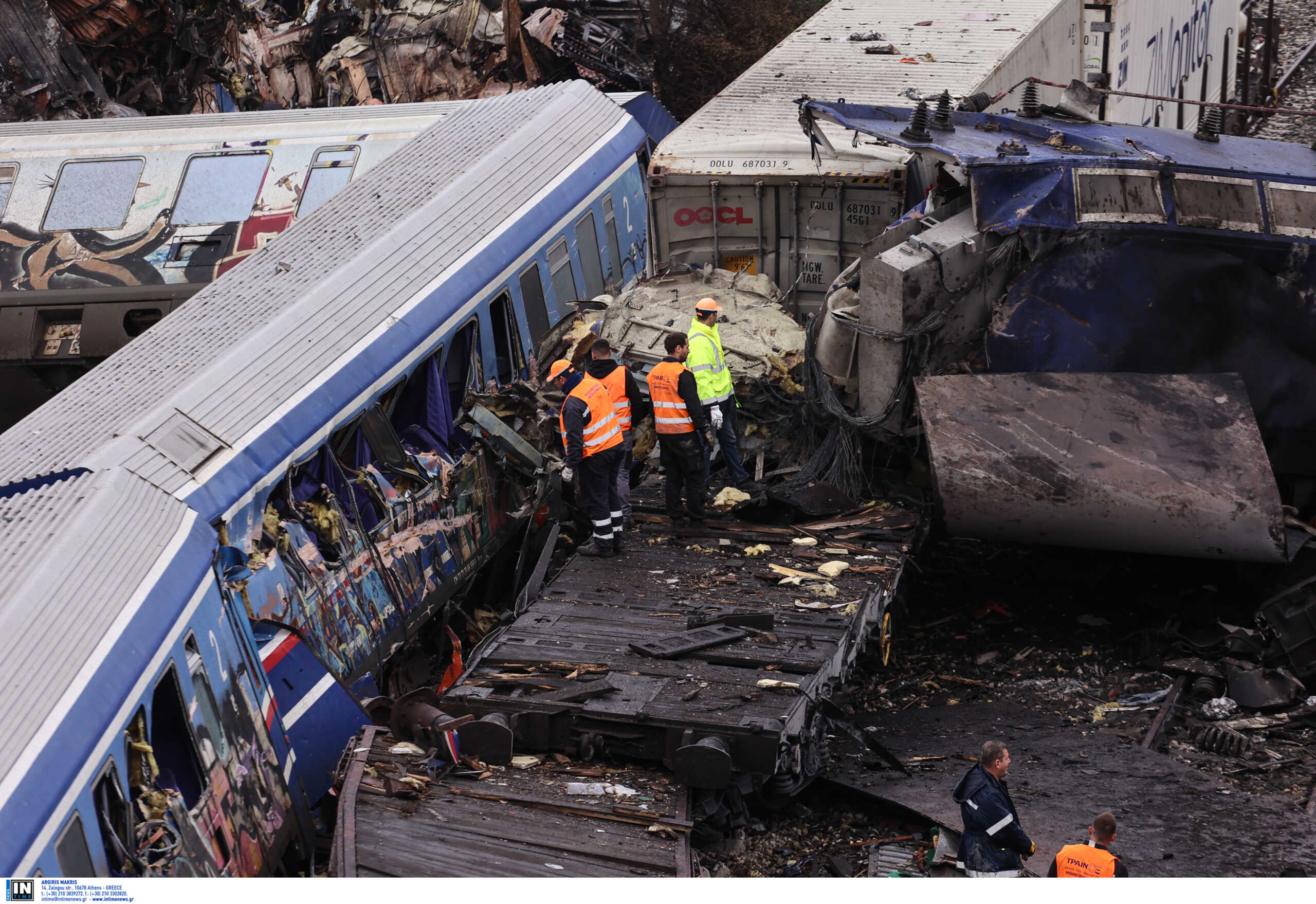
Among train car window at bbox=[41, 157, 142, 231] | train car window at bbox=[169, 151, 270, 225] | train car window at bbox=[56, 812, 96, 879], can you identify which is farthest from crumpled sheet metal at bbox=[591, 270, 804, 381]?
train car window at bbox=[56, 812, 96, 879]

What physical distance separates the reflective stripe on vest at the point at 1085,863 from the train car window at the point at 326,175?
32.0ft

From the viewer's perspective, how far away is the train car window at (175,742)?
591cm

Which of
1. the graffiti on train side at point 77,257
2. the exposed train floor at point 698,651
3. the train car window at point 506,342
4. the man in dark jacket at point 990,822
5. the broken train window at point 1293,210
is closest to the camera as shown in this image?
the man in dark jacket at point 990,822

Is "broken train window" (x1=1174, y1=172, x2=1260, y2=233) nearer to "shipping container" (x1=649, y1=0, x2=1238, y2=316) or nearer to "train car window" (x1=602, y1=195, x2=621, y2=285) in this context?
"shipping container" (x1=649, y1=0, x2=1238, y2=316)

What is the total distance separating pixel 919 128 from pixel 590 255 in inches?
142

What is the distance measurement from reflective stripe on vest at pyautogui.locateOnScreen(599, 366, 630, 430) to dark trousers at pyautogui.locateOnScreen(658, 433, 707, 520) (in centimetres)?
40

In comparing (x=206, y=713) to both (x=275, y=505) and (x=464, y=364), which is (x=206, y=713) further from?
(x=464, y=364)

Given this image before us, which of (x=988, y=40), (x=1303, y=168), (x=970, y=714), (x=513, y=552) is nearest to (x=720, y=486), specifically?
(x=513, y=552)

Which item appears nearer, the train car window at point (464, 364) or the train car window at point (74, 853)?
the train car window at point (74, 853)

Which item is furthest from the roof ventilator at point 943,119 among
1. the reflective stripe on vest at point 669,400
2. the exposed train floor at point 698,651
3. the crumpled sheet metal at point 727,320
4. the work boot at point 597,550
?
the work boot at point 597,550

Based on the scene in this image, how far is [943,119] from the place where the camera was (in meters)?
9.95

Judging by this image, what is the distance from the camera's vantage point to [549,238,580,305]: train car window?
1134cm

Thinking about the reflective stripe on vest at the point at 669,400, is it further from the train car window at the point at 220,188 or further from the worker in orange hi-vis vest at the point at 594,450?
the train car window at the point at 220,188

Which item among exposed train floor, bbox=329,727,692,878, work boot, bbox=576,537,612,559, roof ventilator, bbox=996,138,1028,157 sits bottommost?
work boot, bbox=576,537,612,559
